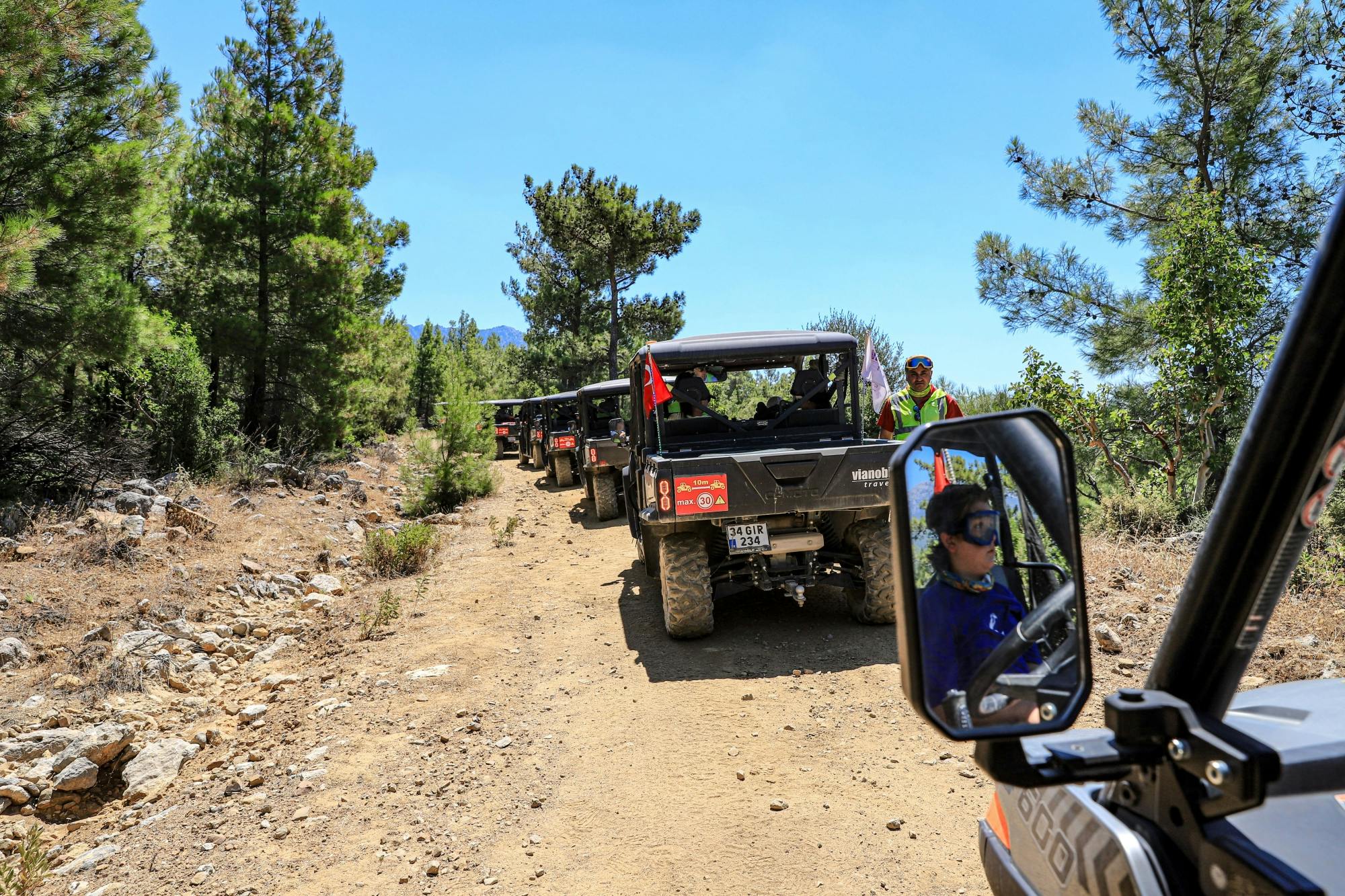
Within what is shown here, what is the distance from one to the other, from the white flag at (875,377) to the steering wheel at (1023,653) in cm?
512

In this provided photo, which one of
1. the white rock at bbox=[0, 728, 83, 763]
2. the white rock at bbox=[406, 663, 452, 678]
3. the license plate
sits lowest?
the white rock at bbox=[0, 728, 83, 763]

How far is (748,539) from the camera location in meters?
5.32

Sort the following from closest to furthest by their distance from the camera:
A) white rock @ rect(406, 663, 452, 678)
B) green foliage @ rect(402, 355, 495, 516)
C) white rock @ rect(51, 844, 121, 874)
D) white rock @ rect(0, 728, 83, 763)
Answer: white rock @ rect(51, 844, 121, 874) < white rock @ rect(0, 728, 83, 763) < white rock @ rect(406, 663, 452, 678) < green foliage @ rect(402, 355, 495, 516)

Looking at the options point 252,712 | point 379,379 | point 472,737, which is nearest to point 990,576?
point 472,737

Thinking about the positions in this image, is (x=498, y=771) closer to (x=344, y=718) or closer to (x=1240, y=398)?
(x=344, y=718)

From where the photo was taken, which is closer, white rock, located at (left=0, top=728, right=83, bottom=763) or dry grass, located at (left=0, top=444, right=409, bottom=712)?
white rock, located at (left=0, top=728, right=83, bottom=763)

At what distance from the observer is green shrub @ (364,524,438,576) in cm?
879

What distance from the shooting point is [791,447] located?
609cm

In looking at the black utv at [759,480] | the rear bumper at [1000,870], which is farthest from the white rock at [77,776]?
the rear bumper at [1000,870]

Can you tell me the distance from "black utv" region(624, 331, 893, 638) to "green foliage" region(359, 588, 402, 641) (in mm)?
2228

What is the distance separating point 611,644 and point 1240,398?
7.65 metres

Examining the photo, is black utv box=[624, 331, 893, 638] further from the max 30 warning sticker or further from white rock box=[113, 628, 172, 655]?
white rock box=[113, 628, 172, 655]

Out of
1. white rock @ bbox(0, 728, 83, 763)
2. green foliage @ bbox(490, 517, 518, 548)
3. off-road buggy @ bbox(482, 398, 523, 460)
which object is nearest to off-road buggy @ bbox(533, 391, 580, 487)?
green foliage @ bbox(490, 517, 518, 548)

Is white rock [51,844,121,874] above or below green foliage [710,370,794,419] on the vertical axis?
below
